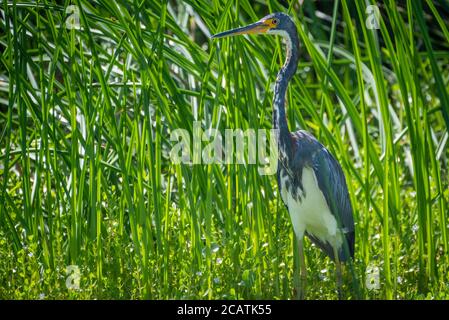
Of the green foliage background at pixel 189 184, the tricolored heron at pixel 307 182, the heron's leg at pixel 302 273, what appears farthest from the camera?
the tricolored heron at pixel 307 182

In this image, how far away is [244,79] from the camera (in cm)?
290

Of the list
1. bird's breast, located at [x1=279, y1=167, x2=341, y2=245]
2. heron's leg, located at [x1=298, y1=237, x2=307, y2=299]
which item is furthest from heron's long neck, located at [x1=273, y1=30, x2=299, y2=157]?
heron's leg, located at [x1=298, y1=237, x2=307, y2=299]

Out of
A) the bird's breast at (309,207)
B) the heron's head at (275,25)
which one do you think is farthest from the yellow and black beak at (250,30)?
the bird's breast at (309,207)

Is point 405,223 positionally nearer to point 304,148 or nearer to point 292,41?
point 304,148

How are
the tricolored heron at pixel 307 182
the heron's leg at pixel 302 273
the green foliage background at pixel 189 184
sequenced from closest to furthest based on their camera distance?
the green foliage background at pixel 189 184
the heron's leg at pixel 302 273
the tricolored heron at pixel 307 182

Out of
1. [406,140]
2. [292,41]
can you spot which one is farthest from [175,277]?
[406,140]

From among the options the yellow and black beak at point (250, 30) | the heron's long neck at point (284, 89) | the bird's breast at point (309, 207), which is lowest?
the bird's breast at point (309, 207)

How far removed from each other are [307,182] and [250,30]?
2.11ft

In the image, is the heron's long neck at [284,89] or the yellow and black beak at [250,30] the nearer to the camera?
the yellow and black beak at [250,30]

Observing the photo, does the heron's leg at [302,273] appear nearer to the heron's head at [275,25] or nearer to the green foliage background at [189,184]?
the green foliage background at [189,184]

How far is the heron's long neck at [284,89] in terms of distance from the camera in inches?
115

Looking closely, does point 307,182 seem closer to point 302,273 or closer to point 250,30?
point 302,273

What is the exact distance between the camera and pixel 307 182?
10.1 ft
